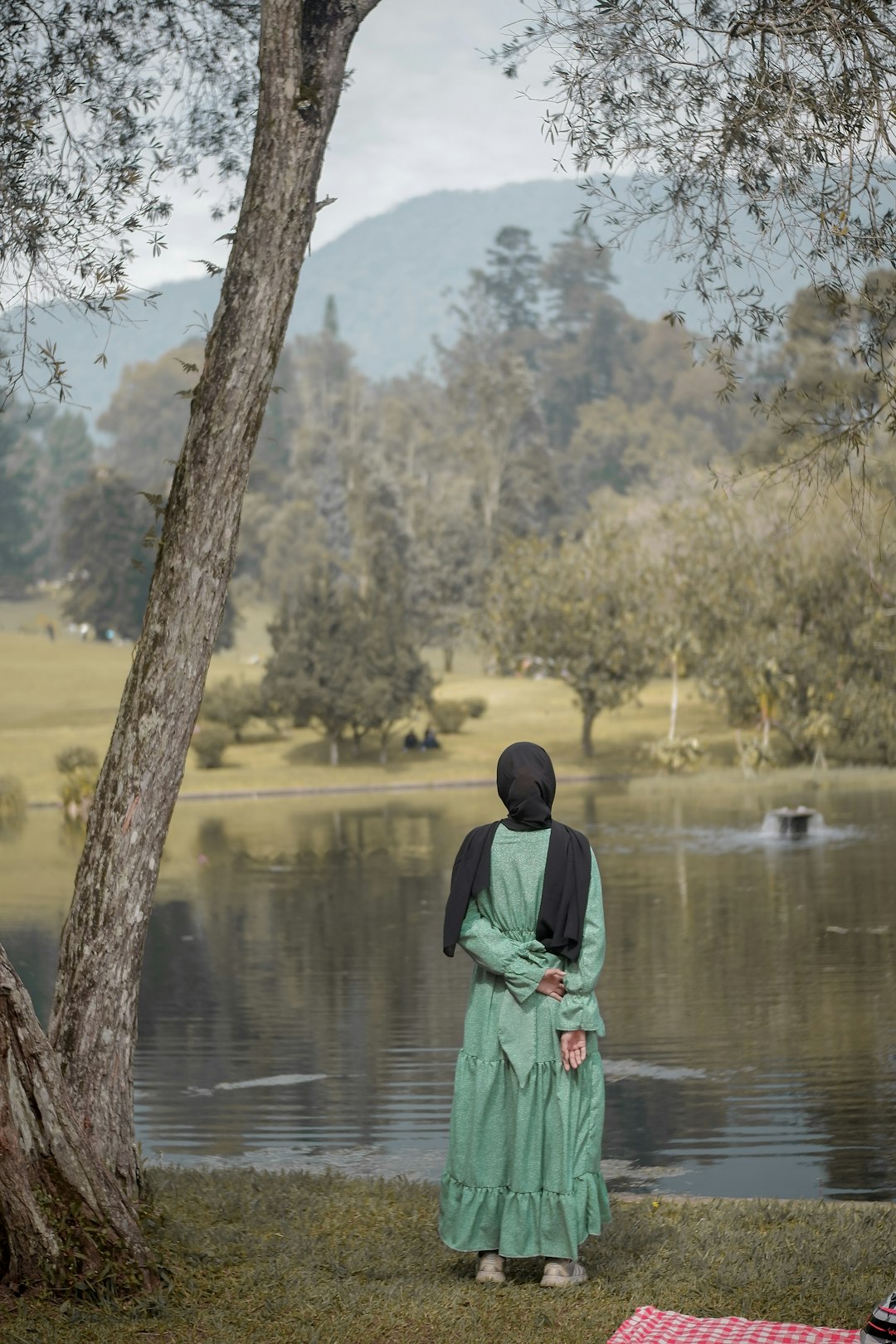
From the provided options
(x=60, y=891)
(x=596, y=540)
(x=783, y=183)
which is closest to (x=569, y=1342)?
(x=783, y=183)

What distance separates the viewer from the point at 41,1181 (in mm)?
4695

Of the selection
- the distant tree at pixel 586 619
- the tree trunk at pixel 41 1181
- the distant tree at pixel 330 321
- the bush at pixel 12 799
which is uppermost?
the distant tree at pixel 330 321

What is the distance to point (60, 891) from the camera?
19.2m

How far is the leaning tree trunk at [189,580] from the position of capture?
517 centimetres

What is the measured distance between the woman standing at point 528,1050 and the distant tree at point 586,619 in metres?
32.9

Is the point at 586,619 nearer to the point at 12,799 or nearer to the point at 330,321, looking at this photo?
the point at 12,799

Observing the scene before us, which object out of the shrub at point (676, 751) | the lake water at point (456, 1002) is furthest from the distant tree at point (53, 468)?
the lake water at point (456, 1002)

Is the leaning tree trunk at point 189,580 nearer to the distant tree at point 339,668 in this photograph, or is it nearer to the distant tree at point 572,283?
the distant tree at point 339,668

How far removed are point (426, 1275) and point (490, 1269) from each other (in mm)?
289

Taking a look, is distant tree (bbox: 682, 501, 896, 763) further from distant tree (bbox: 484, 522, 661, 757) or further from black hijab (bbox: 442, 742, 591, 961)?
black hijab (bbox: 442, 742, 591, 961)

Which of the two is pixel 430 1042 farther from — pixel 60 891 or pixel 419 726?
pixel 419 726

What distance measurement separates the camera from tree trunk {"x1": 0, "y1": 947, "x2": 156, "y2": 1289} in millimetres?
4648

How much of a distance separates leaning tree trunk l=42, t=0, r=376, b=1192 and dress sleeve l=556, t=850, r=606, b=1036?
1.34m

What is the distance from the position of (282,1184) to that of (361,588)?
57853mm
